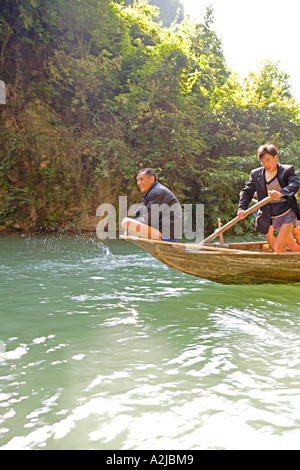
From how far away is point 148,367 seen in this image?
2514 mm

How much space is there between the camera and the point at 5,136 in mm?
10938

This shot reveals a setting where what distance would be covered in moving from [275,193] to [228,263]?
96cm

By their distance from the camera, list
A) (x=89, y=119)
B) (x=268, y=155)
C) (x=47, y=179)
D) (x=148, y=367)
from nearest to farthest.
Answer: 1. (x=148, y=367)
2. (x=268, y=155)
3. (x=47, y=179)
4. (x=89, y=119)

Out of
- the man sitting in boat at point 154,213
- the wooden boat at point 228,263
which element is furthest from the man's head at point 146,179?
the wooden boat at point 228,263

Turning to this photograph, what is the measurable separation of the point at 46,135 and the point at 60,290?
7759 mm

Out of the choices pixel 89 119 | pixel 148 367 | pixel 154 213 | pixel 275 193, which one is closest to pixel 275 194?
pixel 275 193

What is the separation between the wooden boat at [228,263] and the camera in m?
4.49


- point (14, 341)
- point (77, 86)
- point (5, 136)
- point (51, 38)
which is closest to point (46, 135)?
point (5, 136)

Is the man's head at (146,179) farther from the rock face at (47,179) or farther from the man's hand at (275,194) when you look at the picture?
the rock face at (47,179)

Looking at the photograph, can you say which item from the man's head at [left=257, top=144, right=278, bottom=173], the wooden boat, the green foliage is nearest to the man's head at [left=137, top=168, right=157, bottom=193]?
the wooden boat

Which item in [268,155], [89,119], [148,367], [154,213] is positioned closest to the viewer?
[148,367]

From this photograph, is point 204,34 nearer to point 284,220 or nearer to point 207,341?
point 284,220

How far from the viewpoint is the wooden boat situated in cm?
449

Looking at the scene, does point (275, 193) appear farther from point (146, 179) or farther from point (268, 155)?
point (146, 179)
